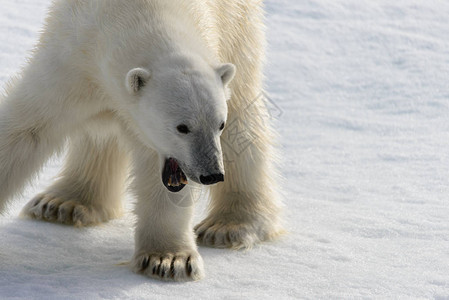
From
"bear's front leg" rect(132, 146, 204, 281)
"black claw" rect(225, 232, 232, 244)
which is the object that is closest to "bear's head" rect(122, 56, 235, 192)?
"bear's front leg" rect(132, 146, 204, 281)

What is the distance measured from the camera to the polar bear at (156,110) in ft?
9.66

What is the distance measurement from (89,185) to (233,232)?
96cm

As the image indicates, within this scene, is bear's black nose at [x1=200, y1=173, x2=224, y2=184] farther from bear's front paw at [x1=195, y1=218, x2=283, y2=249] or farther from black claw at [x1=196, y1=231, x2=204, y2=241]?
black claw at [x1=196, y1=231, x2=204, y2=241]

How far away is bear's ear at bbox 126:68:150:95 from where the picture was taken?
2.93 metres

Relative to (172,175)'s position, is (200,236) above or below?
below

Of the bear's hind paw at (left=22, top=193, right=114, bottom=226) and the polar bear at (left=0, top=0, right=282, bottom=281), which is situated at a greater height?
the polar bear at (left=0, top=0, right=282, bottom=281)

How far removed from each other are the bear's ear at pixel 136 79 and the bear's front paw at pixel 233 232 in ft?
4.22

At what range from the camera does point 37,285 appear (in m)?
3.15

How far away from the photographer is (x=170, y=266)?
3367 millimetres

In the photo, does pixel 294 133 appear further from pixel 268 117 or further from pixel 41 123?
pixel 41 123

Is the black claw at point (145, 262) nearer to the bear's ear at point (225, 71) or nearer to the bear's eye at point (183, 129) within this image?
the bear's eye at point (183, 129)

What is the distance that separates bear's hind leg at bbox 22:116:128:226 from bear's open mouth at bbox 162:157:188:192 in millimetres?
1198

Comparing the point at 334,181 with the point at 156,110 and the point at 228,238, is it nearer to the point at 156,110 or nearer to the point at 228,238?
the point at 228,238

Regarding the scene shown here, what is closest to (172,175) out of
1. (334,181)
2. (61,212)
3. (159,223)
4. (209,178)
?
(209,178)
